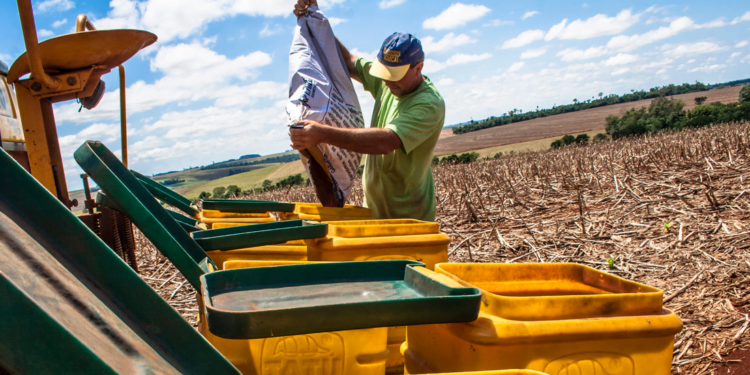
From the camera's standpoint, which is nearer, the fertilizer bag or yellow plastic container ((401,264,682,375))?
yellow plastic container ((401,264,682,375))

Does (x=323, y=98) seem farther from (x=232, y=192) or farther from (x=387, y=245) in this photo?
(x=232, y=192)

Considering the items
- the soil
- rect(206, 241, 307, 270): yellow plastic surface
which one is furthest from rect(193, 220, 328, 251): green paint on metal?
the soil

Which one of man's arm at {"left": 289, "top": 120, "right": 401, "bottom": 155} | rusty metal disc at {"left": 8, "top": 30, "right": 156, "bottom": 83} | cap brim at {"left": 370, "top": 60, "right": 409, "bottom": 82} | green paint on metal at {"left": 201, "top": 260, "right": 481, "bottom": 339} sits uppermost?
rusty metal disc at {"left": 8, "top": 30, "right": 156, "bottom": 83}

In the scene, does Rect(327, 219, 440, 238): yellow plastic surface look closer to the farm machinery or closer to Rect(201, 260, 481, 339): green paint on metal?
the farm machinery

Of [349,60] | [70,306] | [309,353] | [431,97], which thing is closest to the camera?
[70,306]

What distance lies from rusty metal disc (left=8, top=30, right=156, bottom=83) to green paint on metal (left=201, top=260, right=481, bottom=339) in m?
1.56

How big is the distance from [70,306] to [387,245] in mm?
1180

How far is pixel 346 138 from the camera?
8.37ft

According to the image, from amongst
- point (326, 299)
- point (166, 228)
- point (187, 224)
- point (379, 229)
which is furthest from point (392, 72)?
point (326, 299)

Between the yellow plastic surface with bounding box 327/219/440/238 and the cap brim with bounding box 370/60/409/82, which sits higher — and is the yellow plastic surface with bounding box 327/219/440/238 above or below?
below

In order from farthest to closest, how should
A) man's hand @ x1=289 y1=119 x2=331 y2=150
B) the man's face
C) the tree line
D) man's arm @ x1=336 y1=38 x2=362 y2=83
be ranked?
the tree line
man's arm @ x1=336 y1=38 x2=362 y2=83
the man's face
man's hand @ x1=289 y1=119 x2=331 y2=150

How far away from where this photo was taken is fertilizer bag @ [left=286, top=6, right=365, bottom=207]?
2842 mm

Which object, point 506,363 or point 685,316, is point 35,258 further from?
point 685,316

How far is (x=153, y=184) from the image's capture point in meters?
3.22
